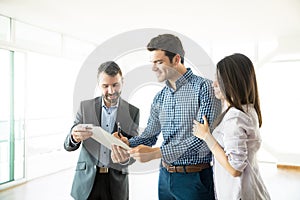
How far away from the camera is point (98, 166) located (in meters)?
1.28

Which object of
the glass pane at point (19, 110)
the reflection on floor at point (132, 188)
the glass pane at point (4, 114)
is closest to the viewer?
the reflection on floor at point (132, 188)

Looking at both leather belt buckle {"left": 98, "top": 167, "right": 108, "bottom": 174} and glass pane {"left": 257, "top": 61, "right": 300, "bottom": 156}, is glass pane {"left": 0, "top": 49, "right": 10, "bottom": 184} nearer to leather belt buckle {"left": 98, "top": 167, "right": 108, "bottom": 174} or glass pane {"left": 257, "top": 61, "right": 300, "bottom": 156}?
leather belt buckle {"left": 98, "top": 167, "right": 108, "bottom": 174}

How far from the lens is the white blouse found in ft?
3.31

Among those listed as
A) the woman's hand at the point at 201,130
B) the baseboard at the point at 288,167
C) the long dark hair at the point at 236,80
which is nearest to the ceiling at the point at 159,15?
the long dark hair at the point at 236,80

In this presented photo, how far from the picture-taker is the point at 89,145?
4.28 ft

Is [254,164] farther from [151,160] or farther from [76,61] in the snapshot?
[76,61]

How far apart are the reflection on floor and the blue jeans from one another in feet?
5.56

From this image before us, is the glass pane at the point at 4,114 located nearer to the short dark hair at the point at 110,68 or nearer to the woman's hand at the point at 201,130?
the short dark hair at the point at 110,68

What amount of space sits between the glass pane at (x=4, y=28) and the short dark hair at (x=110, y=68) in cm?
270

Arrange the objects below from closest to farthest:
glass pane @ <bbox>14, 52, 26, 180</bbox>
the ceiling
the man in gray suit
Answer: the man in gray suit
the ceiling
glass pane @ <bbox>14, 52, 26, 180</bbox>

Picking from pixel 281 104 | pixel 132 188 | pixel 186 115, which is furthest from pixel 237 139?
pixel 281 104

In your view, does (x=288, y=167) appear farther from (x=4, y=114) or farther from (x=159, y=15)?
(x=4, y=114)

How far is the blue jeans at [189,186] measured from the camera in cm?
118

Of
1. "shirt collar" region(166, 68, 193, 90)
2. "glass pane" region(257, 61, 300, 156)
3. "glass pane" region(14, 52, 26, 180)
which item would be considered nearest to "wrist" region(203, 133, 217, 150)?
"shirt collar" region(166, 68, 193, 90)
